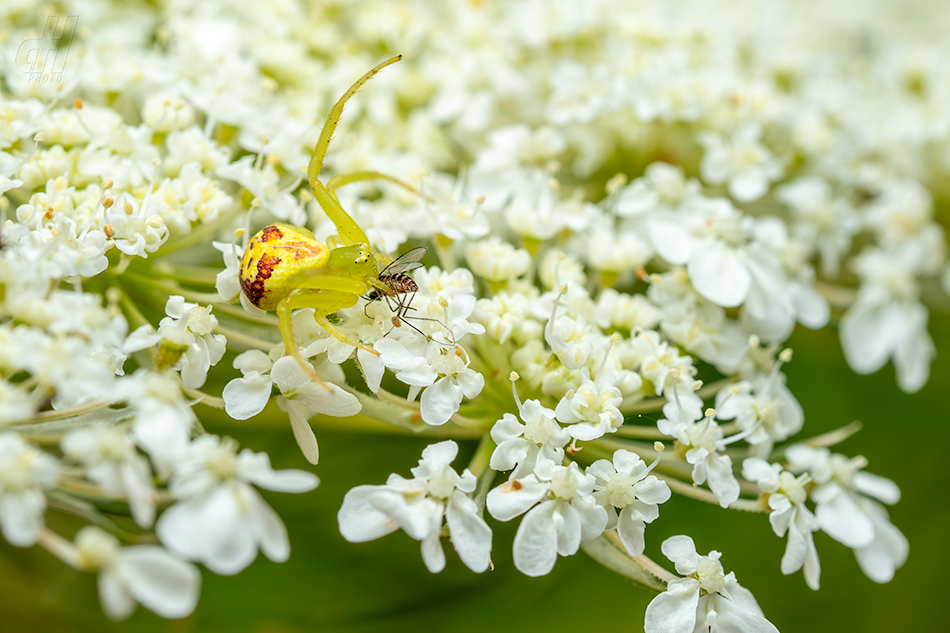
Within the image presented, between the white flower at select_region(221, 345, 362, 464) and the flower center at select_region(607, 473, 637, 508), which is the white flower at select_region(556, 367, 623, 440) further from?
the white flower at select_region(221, 345, 362, 464)

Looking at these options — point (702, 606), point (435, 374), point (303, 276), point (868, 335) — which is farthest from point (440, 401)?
point (868, 335)

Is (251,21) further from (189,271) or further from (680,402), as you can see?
(680,402)

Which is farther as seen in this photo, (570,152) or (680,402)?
(570,152)

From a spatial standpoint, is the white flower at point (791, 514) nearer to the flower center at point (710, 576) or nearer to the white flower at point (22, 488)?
the flower center at point (710, 576)

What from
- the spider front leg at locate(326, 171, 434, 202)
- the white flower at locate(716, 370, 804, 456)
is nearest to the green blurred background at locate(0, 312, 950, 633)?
the white flower at locate(716, 370, 804, 456)

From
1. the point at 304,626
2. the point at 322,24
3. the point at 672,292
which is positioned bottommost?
the point at 304,626

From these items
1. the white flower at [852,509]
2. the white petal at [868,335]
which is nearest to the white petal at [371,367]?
the white flower at [852,509]

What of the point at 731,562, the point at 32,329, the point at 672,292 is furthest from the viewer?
the point at 731,562

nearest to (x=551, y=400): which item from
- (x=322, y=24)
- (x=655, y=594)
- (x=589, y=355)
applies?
(x=589, y=355)
